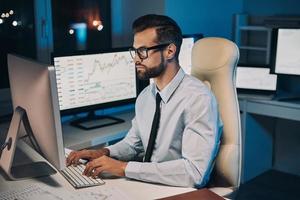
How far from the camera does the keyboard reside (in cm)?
161

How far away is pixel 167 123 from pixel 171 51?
0.30 m

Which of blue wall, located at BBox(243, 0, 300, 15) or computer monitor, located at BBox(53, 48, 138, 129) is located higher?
blue wall, located at BBox(243, 0, 300, 15)

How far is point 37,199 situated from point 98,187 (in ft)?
0.73

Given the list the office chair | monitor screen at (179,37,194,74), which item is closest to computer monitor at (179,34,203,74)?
monitor screen at (179,37,194,74)

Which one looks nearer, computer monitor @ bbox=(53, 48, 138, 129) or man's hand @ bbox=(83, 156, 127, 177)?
man's hand @ bbox=(83, 156, 127, 177)

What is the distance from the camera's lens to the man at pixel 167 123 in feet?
5.45

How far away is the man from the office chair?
0.38 feet

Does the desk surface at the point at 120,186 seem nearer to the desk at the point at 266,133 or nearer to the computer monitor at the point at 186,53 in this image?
the computer monitor at the point at 186,53

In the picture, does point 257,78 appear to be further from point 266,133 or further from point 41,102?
point 41,102

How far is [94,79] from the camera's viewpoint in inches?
101

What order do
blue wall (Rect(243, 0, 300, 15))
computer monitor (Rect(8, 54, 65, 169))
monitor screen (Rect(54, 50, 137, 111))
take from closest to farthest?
computer monitor (Rect(8, 54, 65, 169)) < monitor screen (Rect(54, 50, 137, 111)) < blue wall (Rect(243, 0, 300, 15))

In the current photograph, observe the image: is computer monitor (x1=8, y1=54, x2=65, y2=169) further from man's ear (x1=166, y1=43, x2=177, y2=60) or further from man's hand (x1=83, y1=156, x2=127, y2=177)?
man's ear (x1=166, y1=43, x2=177, y2=60)

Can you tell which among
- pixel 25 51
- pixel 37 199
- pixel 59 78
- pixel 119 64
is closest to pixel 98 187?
pixel 37 199

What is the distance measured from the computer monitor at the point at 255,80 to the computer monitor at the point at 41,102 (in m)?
1.98
